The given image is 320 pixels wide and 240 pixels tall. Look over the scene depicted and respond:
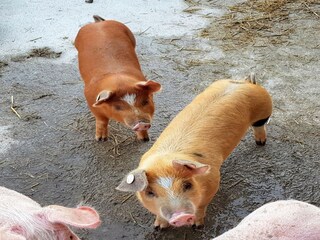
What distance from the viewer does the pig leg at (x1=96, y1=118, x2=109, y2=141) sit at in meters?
3.88

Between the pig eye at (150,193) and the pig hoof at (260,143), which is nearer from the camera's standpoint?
the pig eye at (150,193)

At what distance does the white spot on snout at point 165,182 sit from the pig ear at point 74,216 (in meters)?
0.79

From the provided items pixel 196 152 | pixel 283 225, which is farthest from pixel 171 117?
pixel 283 225

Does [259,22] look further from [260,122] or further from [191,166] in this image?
[191,166]

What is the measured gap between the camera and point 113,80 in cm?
369

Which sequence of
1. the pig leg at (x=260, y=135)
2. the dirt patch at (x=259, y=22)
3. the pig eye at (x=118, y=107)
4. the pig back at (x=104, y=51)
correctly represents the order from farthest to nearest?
the dirt patch at (x=259, y=22) → the pig back at (x=104, y=51) → the pig leg at (x=260, y=135) → the pig eye at (x=118, y=107)

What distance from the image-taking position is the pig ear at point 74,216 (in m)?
1.80

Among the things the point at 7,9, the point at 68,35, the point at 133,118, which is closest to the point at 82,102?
the point at 133,118

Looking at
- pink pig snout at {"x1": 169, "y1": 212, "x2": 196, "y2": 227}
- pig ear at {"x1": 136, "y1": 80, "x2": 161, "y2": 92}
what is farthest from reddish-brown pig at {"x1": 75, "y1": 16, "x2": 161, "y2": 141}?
pink pig snout at {"x1": 169, "y1": 212, "x2": 196, "y2": 227}

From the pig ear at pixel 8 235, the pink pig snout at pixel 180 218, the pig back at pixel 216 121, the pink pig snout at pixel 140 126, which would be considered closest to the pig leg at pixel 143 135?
the pink pig snout at pixel 140 126

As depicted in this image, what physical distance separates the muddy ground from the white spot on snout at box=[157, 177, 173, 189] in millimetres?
590

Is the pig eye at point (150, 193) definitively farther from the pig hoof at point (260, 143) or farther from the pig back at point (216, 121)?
the pig hoof at point (260, 143)

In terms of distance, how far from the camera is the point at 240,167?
3621 mm

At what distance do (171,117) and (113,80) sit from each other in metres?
0.67
